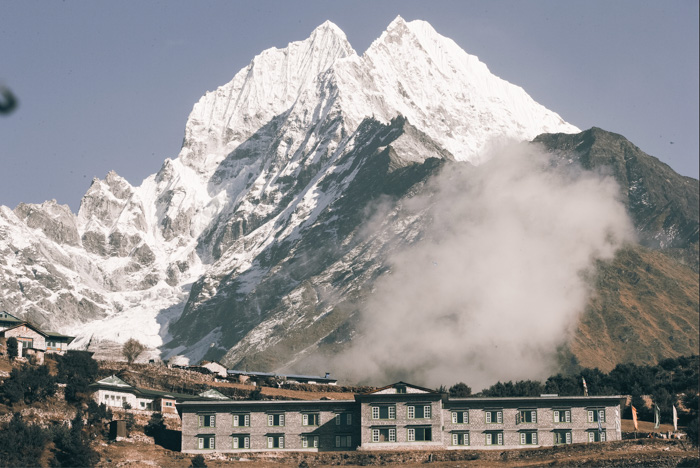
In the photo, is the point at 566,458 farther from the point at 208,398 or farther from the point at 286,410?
the point at 208,398

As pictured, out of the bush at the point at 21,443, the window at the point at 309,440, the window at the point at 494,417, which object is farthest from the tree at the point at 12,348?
the window at the point at 494,417

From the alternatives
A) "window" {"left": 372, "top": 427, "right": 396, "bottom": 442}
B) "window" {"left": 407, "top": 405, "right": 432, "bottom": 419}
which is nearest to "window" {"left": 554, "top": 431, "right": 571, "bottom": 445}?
"window" {"left": 407, "top": 405, "right": 432, "bottom": 419}

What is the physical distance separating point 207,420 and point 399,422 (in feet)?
82.6

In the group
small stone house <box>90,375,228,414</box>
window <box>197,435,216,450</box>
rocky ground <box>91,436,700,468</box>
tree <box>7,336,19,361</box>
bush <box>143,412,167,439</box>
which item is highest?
tree <box>7,336,19,361</box>

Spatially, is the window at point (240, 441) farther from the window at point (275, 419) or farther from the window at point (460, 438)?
the window at point (460, 438)

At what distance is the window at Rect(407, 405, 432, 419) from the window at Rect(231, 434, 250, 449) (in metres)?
21.2

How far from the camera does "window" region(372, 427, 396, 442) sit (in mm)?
136125

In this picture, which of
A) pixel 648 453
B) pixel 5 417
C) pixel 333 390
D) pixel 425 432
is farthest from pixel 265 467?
pixel 333 390

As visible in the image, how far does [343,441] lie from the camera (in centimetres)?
13962

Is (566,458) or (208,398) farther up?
(208,398)

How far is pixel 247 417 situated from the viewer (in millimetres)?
140375

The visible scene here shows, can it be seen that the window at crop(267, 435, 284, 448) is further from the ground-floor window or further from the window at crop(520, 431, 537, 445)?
the ground-floor window

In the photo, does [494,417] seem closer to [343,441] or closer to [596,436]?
[596,436]

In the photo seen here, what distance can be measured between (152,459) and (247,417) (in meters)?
14.1
